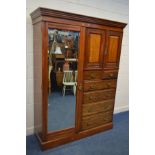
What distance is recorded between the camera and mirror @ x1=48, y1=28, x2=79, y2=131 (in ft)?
6.70

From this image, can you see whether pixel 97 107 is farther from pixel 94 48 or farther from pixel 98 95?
pixel 94 48

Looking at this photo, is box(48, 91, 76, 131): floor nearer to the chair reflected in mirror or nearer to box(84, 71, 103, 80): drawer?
the chair reflected in mirror

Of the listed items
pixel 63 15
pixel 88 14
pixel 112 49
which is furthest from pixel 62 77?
pixel 88 14

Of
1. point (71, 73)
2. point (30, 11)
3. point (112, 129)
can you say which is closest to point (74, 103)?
point (71, 73)

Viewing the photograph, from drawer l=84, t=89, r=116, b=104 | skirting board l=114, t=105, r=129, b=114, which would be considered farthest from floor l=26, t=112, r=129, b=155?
skirting board l=114, t=105, r=129, b=114

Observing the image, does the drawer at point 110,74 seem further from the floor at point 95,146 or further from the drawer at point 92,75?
the floor at point 95,146

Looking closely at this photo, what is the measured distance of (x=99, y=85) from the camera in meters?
2.50

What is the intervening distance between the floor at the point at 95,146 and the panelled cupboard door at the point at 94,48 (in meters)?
1.17

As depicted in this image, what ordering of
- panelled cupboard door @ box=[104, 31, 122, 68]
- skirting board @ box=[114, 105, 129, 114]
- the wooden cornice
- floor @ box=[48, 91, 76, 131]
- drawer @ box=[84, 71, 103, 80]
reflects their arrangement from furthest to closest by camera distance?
skirting board @ box=[114, 105, 129, 114] < panelled cupboard door @ box=[104, 31, 122, 68] < drawer @ box=[84, 71, 103, 80] < floor @ box=[48, 91, 76, 131] < the wooden cornice
